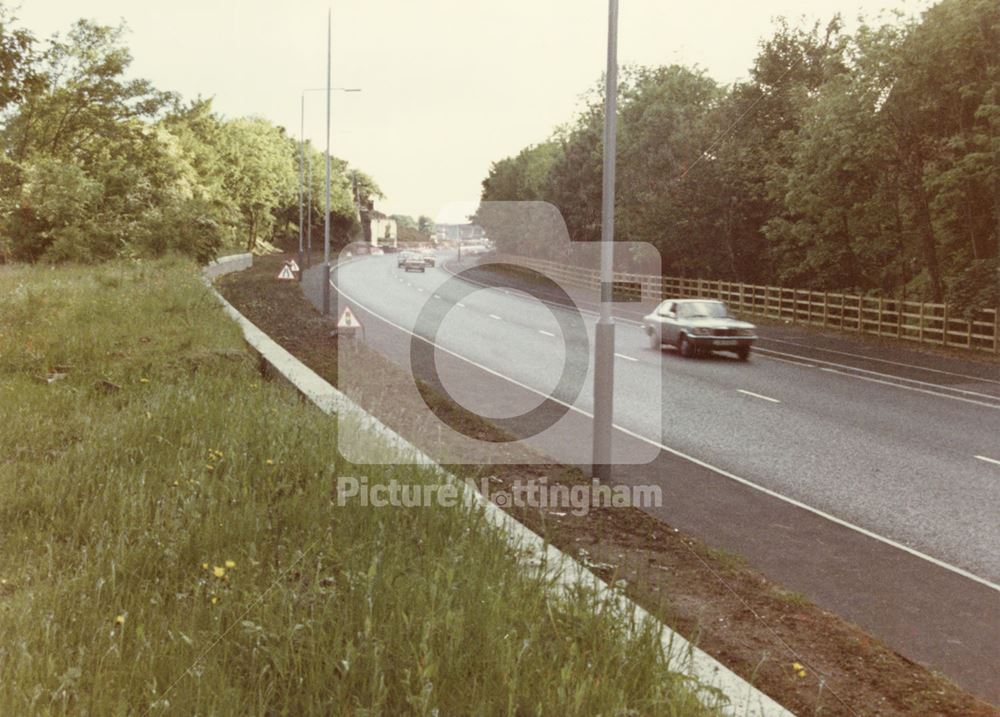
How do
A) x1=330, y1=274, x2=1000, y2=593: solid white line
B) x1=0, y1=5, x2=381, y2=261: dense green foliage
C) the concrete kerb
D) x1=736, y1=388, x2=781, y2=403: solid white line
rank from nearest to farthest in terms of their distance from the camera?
the concrete kerb
x1=330, y1=274, x2=1000, y2=593: solid white line
x1=736, y1=388, x2=781, y2=403: solid white line
x1=0, y1=5, x2=381, y2=261: dense green foliage

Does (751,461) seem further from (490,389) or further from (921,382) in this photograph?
(921,382)

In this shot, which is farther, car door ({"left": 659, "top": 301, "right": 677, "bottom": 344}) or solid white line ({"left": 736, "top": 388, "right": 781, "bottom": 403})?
car door ({"left": 659, "top": 301, "right": 677, "bottom": 344})

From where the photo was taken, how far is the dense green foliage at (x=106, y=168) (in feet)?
128

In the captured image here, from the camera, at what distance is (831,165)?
35625mm

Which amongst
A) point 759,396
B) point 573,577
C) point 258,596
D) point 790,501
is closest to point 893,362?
point 759,396

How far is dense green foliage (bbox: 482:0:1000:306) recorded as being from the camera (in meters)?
30.0

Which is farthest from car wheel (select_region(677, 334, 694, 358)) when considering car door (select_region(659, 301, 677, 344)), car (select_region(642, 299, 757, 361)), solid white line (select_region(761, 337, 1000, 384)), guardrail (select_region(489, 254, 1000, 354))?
guardrail (select_region(489, 254, 1000, 354))

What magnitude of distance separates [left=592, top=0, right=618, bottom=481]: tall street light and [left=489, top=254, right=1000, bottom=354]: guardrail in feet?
71.2

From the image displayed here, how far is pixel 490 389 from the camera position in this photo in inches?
706

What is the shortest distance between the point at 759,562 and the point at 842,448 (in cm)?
608

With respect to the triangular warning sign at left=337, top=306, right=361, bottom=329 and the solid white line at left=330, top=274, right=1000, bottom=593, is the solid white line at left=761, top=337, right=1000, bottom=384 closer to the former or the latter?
the solid white line at left=330, top=274, right=1000, bottom=593

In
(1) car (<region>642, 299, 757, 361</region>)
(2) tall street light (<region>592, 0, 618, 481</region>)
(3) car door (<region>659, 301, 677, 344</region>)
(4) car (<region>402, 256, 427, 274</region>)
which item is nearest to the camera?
(2) tall street light (<region>592, 0, 618, 481</region>)

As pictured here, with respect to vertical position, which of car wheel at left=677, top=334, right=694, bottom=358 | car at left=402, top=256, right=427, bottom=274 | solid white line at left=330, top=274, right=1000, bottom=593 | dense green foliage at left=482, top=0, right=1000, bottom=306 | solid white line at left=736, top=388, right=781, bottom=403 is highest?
dense green foliage at left=482, top=0, right=1000, bottom=306

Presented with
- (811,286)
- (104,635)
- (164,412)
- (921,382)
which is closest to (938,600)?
(104,635)
